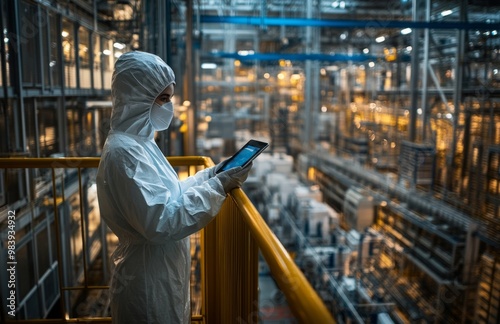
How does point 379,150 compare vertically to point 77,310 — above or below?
above

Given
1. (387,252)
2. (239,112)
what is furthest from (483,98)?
(239,112)

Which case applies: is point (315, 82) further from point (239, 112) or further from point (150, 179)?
point (150, 179)

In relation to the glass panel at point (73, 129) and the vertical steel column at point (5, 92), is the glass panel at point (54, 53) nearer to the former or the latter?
the glass panel at point (73, 129)

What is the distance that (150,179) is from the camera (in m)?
1.35

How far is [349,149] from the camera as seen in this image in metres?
11.5

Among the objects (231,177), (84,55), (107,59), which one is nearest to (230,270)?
(231,177)

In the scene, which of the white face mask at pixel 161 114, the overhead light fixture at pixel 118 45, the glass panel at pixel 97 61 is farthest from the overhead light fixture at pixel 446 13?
the white face mask at pixel 161 114

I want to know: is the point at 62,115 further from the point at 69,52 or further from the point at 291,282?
the point at 291,282

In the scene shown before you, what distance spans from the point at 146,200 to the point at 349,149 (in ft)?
35.1

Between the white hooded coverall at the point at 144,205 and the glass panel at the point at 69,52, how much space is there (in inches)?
144

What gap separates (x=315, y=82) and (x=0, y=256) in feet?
33.4

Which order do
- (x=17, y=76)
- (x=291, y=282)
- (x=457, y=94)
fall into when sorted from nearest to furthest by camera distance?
(x=291, y=282) → (x=17, y=76) → (x=457, y=94)

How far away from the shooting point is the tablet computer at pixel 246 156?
1462 mm

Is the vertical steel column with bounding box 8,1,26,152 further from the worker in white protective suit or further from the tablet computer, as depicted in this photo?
the tablet computer
